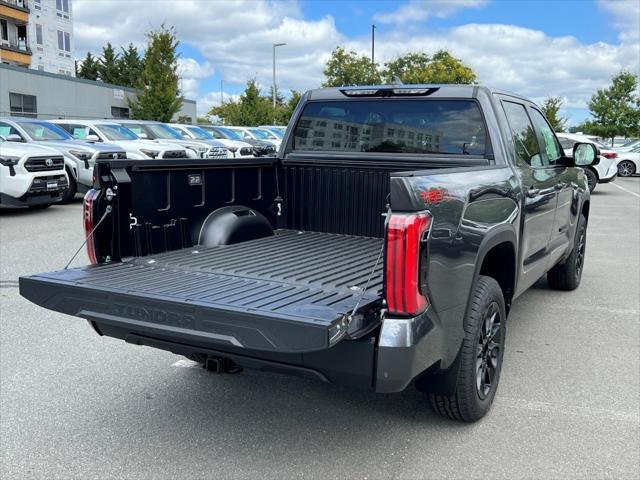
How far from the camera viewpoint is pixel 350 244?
460 centimetres

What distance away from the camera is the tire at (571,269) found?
641cm

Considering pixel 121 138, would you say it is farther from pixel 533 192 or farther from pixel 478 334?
pixel 478 334

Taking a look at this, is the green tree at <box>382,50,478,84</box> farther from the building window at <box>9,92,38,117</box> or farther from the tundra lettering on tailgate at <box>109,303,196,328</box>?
the tundra lettering on tailgate at <box>109,303,196,328</box>

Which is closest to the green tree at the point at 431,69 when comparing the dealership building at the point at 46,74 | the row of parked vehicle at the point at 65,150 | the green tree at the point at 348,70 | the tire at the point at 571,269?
the green tree at the point at 348,70

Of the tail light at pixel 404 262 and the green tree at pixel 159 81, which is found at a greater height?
the green tree at pixel 159 81

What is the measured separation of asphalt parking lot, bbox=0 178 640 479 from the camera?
3.15m

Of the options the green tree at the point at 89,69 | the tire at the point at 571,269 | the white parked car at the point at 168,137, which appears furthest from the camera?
the green tree at the point at 89,69

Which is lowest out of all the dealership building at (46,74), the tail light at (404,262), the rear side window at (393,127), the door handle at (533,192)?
the tail light at (404,262)

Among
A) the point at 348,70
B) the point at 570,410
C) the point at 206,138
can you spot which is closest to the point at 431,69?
the point at 348,70

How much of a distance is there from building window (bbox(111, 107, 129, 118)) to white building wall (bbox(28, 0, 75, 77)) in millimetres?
11938

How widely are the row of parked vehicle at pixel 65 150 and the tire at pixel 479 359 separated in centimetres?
535

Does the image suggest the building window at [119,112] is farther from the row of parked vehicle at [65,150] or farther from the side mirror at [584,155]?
the side mirror at [584,155]

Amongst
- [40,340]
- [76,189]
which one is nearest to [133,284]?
[40,340]

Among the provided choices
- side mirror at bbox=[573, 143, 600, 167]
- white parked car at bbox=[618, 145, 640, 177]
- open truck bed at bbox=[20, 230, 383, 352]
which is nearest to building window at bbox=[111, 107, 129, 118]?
white parked car at bbox=[618, 145, 640, 177]
